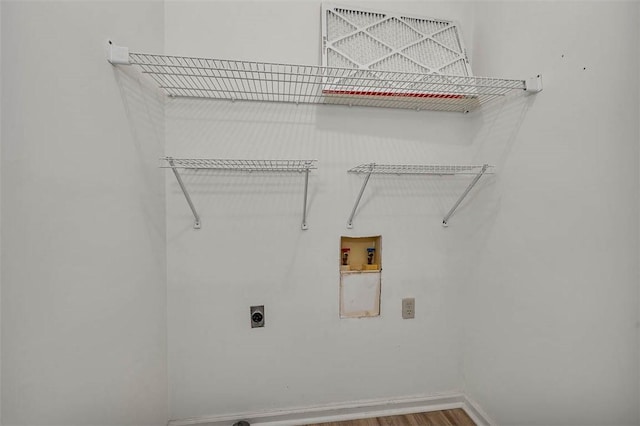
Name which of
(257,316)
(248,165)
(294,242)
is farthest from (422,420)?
(248,165)

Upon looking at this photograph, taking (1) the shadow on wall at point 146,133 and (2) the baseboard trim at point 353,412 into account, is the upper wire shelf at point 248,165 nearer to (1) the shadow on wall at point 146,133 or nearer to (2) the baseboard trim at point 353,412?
(1) the shadow on wall at point 146,133

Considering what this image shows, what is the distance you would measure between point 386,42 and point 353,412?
187 cm

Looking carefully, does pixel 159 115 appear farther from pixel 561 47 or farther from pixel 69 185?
pixel 561 47

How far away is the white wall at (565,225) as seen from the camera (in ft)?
2.80

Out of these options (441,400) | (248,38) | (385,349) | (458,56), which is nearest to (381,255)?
(385,349)

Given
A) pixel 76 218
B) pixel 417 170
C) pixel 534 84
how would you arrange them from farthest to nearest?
pixel 417 170
pixel 534 84
pixel 76 218

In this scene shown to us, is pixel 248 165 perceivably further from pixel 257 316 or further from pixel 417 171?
pixel 417 171

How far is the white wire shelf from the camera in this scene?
119cm

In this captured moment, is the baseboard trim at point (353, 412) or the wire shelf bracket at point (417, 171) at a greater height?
the wire shelf bracket at point (417, 171)

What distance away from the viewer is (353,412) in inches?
59.0

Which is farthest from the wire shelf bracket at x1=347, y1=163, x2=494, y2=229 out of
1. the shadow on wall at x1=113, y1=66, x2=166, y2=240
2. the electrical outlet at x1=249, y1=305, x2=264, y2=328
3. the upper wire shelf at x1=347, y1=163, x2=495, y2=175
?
the shadow on wall at x1=113, y1=66, x2=166, y2=240

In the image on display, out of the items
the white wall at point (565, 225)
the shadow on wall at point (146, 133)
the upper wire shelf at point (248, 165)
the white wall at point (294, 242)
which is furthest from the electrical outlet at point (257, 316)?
the white wall at point (565, 225)

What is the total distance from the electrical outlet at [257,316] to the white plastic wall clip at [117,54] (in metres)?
1.12

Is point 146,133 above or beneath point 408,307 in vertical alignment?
above
